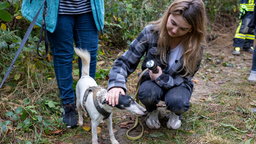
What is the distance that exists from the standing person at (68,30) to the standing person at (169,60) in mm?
437

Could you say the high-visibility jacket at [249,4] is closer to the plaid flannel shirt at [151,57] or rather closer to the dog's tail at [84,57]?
the plaid flannel shirt at [151,57]

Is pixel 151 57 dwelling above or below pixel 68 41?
below

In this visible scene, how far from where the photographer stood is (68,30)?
1954 mm

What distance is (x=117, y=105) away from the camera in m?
1.46

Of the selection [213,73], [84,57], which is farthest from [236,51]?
[84,57]

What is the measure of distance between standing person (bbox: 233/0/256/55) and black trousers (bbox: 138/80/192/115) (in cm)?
378

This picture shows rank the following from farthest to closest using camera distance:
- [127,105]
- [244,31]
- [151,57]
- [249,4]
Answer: [244,31]
[249,4]
[151,57]
[127,105]

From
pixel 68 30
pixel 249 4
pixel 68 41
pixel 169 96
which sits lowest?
pixel 169 96

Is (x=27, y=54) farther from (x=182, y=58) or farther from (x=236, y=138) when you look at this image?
(x=236, y=138)

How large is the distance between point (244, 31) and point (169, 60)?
159 inches

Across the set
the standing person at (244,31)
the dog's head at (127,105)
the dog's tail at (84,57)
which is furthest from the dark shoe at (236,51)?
the dog's head at (127,105)

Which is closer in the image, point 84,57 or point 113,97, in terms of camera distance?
point 113,97

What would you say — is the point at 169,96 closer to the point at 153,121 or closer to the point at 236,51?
the point at 153,121

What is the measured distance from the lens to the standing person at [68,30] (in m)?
1.85
